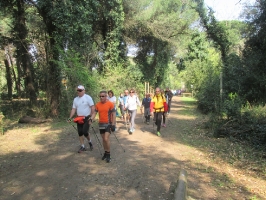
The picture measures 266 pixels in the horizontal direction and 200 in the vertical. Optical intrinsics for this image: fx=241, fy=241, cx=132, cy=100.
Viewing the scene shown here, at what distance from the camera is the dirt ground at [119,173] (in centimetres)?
461

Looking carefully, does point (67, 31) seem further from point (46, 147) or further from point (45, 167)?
point (45, 167)

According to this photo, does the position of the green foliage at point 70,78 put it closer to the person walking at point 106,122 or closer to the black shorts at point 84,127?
the black shorts at point 84,127

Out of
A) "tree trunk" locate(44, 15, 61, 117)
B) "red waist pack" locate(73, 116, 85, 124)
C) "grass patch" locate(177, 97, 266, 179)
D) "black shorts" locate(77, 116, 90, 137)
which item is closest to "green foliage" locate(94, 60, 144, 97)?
"tree trunk" locate(44, 15, 61, 117)

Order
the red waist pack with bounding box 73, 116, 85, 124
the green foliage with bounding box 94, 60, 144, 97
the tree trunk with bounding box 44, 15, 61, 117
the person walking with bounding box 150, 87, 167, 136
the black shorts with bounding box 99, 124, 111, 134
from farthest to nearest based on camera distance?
the green foliage with bounding box 94, 60, 144, 97 → the tree trunk with bounding box 44, 15, 61, 117 → the person walking with bounding box 150, 87, 167, 136 → the red waist pack with bounding box 73, 116, 85, 124 → the black shorts with bounding box 99, 124, 111, 134

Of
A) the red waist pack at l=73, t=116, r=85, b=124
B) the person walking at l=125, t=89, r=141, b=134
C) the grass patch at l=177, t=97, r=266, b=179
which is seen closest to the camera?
the grass patch at l=177, t=97, r=266, b=179

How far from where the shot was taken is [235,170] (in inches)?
235

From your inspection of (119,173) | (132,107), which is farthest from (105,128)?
(132,107)

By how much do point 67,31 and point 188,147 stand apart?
1001 cm

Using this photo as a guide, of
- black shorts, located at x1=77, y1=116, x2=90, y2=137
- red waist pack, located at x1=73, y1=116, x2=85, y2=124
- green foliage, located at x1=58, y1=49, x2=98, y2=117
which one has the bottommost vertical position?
black shorts, located at x1=77, y1=116, x2=90, y2=137

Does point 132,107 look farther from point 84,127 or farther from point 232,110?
point 232,110

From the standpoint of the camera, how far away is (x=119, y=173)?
5598mm

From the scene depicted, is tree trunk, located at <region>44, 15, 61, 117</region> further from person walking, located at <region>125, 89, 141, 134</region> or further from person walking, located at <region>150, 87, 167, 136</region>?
person walking, located at <region>150, 87, 167, 136</region>

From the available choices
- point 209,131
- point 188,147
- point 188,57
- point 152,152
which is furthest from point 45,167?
point 188,57

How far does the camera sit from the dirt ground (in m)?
4.61
